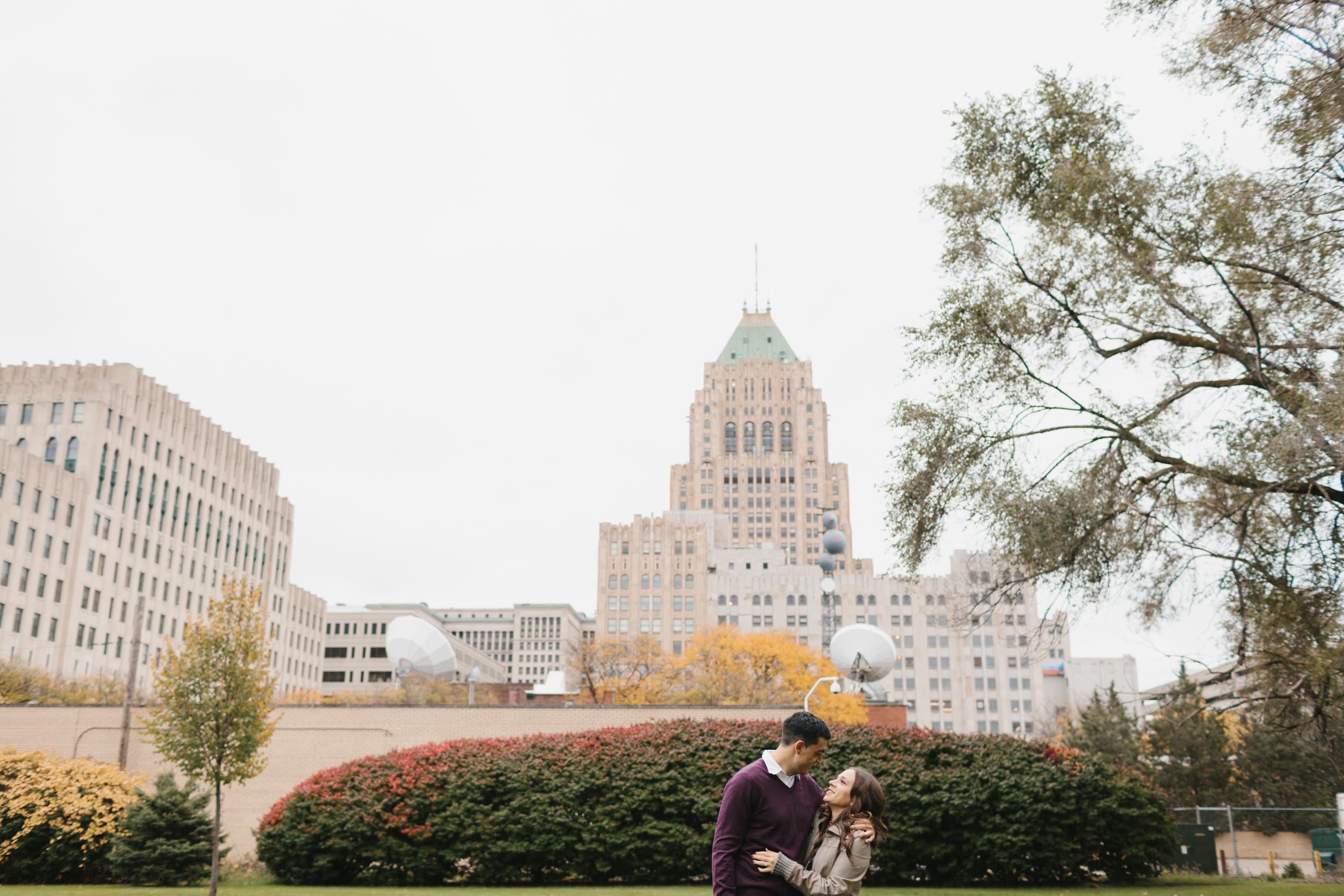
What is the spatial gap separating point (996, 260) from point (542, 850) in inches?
476

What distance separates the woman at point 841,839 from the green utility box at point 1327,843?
24.5 m

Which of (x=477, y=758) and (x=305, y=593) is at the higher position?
(x=305, y=593)

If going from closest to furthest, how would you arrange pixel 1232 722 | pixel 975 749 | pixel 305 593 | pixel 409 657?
pixel 975 749 → pixel 409 657 → pixel 1232 722 → pixel 305 593

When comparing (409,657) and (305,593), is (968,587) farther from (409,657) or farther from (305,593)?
(305,593)

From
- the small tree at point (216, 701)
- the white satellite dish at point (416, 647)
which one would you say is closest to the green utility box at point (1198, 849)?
the white satellite dish at point (416, 647)

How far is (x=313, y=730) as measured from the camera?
22688 mm

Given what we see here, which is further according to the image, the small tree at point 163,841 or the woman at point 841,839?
the small tree at point 163,841

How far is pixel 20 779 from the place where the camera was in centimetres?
1819

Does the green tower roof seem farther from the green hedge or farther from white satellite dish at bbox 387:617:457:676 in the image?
the green hedge

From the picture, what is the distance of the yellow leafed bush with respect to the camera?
1777 cm

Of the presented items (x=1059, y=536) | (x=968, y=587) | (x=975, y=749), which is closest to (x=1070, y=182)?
(x=1059, y=536)

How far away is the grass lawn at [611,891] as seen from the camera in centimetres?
1520

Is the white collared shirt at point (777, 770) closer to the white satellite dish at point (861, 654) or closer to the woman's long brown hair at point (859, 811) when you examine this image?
the woman's long brown hair at point (859, 811)

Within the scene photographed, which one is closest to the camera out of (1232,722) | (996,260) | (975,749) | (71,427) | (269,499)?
(996,260)
